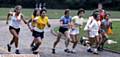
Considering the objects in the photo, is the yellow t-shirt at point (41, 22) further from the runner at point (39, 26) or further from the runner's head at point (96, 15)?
the runner's head at point (96, 15)

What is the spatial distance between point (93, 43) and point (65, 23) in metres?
1.86

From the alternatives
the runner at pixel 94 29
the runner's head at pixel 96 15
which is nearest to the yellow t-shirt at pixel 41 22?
the runner at pixel 94 29

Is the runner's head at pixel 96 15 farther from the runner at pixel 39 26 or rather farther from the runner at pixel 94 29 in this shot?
the runner at pixel 39 26

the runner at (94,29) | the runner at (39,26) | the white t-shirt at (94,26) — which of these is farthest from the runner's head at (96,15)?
the runner at (39,26)

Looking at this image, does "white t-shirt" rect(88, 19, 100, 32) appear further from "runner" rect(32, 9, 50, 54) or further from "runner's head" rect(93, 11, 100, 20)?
"runner" rect(32, 9, 50, 54)

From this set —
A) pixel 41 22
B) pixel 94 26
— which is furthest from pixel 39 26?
pixel 94 26

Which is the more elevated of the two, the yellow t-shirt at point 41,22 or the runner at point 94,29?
the yellow t-shirt at point 41,22

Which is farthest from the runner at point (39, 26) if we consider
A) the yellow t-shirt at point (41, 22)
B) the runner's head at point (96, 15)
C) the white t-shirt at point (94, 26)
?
the runner's head at point (96, 15)

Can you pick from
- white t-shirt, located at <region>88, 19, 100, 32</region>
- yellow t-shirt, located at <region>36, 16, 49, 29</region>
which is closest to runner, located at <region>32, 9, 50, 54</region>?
yellow t-shirt, located at <region>36, 16, 49, 29</region>

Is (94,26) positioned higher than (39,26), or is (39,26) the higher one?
(39,26)

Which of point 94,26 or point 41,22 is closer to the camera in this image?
point 41,22

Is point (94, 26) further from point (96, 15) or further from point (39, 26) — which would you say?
point (39, 26)

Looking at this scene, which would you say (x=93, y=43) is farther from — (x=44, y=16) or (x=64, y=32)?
(x=44, y=16)

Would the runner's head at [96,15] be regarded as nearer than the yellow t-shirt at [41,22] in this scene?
No
